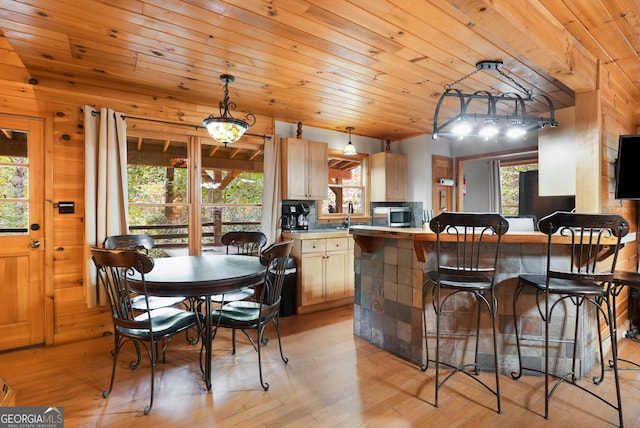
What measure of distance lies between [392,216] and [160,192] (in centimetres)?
319

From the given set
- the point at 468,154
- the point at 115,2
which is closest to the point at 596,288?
the point at 115,2

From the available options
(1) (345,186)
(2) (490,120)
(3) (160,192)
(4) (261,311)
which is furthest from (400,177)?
(4) (261,311)

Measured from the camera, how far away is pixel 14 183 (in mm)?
2924

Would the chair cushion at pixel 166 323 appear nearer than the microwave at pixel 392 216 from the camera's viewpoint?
Yes

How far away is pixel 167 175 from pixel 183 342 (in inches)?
70.3

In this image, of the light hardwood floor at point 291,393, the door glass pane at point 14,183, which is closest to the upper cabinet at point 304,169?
the light hardwood floor at point 291,393

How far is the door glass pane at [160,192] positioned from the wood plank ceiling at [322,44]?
0.60 meters

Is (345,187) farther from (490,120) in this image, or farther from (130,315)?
(130,315)

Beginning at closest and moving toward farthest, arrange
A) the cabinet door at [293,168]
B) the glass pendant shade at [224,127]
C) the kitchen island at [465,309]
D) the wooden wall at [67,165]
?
the kitchen island at [465,309] → the glass pendant shade at [224,127] → the wooden wall at [67,165] → the cabinet door at [293,168]

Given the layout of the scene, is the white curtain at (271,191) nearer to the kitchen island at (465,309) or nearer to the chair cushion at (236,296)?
the chair cushion at (236,296)

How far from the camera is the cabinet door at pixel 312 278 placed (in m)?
3.89

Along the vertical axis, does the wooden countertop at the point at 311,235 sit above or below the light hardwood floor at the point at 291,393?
above

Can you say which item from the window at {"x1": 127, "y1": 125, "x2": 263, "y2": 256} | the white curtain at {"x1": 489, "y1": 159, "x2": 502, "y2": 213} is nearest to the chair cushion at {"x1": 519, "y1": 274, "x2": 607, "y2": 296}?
the window at {"x1": 127, "y1": 125, "x2": 263, "y2": 256}

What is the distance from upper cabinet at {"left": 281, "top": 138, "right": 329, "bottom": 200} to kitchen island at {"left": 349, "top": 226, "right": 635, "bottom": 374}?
5.34ft
